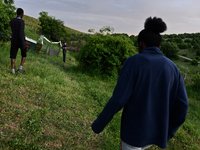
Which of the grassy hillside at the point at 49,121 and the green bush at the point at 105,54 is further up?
the green bush at the point at 105,54

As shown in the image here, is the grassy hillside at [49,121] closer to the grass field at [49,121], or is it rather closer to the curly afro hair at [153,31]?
the grass field at [49,121]

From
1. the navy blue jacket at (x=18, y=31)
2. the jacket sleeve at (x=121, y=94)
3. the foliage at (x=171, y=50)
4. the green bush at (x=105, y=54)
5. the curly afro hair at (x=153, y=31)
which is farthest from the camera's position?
Result: the foliage at (x=171, y=50)

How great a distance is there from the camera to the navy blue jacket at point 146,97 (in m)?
1.43

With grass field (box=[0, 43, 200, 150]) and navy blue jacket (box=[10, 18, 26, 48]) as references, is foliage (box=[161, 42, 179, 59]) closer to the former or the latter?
grass field (box=[0, 43, 200, 150])

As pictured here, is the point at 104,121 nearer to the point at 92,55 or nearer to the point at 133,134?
the point at 133,134

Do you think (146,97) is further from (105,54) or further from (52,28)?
(52,28)

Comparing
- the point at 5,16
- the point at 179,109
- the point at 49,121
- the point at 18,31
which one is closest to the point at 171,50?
the point at 5,16

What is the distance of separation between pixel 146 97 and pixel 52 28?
138 ft

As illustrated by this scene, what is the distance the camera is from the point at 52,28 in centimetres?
3931

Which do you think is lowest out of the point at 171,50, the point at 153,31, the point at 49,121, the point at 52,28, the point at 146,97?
the point at 49,121

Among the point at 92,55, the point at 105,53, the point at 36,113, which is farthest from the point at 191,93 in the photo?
the point at 36,113

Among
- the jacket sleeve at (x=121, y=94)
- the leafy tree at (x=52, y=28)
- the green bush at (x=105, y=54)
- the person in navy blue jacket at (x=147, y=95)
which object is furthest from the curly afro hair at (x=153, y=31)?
A: the leafy tree at (x=52, y=28)

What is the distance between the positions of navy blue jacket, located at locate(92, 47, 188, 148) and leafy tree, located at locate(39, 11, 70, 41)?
39615mm

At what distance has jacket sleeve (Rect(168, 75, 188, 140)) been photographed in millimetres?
1595
